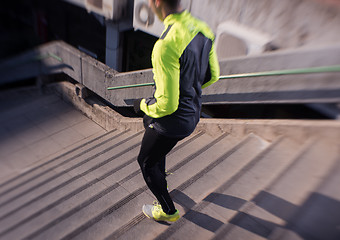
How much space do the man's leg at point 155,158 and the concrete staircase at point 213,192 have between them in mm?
289

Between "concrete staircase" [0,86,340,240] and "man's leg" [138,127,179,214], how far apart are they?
0.29 metres

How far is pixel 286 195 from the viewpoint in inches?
99.3

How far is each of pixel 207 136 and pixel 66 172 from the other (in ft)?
7.40

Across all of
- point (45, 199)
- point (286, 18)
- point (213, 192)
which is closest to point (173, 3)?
point (213, 192)

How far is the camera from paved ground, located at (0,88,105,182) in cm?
564

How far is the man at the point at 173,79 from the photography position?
6.17 feet

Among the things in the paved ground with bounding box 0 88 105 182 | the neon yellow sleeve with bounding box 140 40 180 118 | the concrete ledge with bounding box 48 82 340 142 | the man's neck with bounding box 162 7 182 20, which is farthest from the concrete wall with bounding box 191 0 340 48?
the paved ground with bounding box 0 88 105 182

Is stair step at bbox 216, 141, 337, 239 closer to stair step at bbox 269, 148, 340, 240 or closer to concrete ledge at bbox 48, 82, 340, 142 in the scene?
stair step at bbox 269, 148, 340, 240

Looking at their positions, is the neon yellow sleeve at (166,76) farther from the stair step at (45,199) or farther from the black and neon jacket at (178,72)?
the stair step at (45,199)

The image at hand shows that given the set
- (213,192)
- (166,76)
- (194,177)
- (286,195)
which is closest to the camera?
(166,76)

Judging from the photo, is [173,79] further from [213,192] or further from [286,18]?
[286,18]

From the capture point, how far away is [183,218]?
8.47 ft

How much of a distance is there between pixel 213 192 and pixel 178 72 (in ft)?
4.92

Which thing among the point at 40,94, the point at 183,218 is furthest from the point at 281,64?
the point at 40,94
